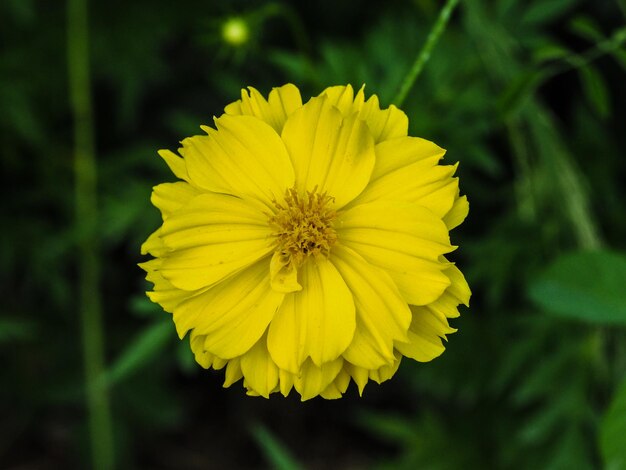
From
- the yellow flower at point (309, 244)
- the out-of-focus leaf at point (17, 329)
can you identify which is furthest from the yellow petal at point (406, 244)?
the out-of-focus leaf at point (17, 329)

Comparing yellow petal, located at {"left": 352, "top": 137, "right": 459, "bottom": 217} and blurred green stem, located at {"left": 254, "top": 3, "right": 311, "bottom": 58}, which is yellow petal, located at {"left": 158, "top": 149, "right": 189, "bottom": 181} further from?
blurred green stem, located at {"left": 254, "top": 3, "right": 311, "bottom": 58}

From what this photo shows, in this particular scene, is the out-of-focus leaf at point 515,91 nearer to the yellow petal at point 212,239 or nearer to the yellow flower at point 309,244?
the yellow flower at point 309,244

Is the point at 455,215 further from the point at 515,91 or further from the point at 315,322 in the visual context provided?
the point at 515,91

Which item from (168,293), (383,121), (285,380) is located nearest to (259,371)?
(285,380)

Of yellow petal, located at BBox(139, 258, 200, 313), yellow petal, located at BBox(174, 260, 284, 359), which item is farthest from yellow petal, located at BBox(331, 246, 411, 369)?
yellow petal, located at BBox(139, 258, 200, 313)

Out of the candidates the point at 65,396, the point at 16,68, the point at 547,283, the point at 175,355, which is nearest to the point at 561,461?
the point at 547,283

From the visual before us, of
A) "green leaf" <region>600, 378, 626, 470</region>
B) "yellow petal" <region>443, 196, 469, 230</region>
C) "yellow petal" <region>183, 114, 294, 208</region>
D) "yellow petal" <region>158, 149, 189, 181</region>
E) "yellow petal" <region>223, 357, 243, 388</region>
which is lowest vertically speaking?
"green leaf" <region>600, 378, 626, 470</region>
